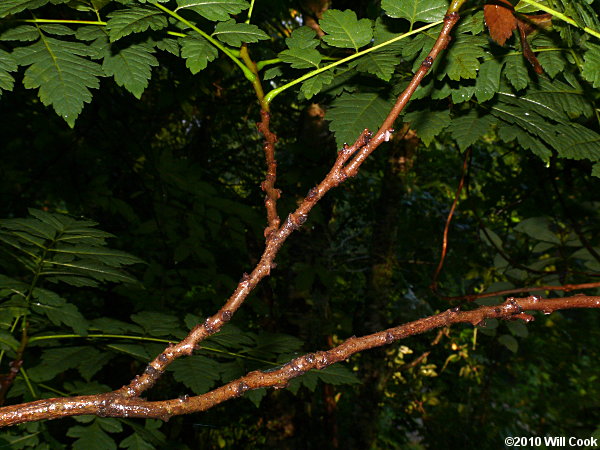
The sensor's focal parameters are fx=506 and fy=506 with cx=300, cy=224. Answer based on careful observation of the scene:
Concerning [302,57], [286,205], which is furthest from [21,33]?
[286,205]

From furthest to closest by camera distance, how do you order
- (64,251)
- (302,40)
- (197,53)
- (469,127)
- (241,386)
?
(64,251) < (469,127) < (302,40) < (197,53) < (241,386)

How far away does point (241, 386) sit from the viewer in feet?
1.93

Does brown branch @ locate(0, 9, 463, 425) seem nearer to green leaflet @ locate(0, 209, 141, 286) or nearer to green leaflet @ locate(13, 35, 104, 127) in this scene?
green leaflet @ locate(13, 35, 104, 127)

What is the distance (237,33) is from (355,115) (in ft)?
1.36

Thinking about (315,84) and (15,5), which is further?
(315,84)

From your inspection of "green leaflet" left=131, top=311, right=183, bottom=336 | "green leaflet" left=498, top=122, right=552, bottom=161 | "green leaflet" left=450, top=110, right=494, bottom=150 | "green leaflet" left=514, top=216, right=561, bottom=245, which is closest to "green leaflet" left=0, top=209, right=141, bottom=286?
"green leaflet" left=131, top=311, right=183, bottom=336

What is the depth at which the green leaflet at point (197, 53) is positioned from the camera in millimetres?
990

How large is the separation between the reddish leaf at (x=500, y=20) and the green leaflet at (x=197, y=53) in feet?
1.70

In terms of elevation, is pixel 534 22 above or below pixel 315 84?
above

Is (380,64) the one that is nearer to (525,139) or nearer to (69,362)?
(525,139)

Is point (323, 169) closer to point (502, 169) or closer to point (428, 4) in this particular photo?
point (428, 4)

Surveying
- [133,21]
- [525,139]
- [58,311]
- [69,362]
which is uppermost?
[133,21]

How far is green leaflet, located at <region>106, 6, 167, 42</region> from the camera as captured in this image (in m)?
0.91

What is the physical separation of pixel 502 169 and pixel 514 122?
14.0 ft
